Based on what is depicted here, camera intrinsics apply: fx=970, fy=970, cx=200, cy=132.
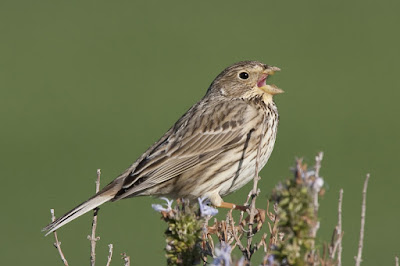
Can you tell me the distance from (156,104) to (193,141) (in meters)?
12.2

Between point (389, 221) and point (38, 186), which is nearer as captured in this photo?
point (389, 221)

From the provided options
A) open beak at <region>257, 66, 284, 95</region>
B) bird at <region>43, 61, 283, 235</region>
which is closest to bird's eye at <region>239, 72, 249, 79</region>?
bird at <region>43, 61, 283, 235</region>

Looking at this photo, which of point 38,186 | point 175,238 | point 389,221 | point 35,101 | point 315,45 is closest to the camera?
point 175,238

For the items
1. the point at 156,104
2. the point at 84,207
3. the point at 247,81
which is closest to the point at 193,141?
the point at 247,81

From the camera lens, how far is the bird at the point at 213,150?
6875mm

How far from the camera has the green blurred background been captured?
1425cm

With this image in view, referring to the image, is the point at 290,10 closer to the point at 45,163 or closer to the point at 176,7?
the point at 176,7

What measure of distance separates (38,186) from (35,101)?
4.40 m

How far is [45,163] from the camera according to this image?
16453 mm

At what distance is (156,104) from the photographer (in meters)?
19.3

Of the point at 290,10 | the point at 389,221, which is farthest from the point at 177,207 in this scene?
the point at 290,10

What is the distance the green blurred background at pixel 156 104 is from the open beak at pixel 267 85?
391cm

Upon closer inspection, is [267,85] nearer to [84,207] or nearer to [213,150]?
[213,150]

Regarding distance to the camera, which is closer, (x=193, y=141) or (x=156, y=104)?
(x=193, y=141)
